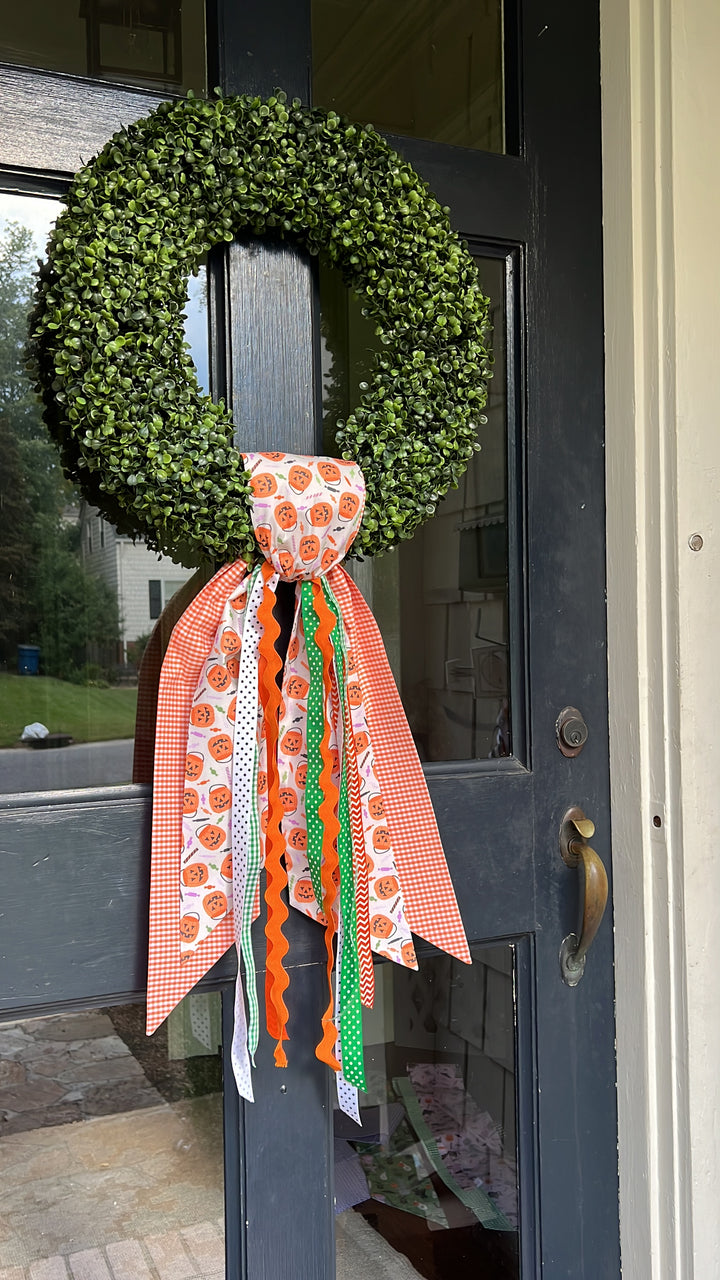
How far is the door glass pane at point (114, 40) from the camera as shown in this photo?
1.00 metres

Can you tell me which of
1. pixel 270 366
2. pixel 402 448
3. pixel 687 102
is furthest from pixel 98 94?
pixel 687 102

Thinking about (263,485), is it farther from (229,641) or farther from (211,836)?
(211,836)

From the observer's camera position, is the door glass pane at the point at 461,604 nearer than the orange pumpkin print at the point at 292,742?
No

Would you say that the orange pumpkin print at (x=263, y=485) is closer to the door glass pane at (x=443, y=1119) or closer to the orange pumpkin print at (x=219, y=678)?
the orange pumpkin print at (x=219, y=678)

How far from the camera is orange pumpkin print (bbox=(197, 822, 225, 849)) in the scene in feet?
3.35

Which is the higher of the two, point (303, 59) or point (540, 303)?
point (303, 59)

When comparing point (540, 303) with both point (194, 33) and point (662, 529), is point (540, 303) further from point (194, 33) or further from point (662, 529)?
point (194, 33)

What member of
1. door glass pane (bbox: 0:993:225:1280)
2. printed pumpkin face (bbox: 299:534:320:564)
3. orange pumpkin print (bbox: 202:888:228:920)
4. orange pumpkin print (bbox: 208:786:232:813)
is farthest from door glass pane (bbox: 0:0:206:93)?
door glass pane (bbox: 0:993:225:1280)

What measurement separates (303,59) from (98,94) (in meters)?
0.23

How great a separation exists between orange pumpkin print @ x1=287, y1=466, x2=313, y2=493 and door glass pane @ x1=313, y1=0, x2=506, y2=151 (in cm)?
43

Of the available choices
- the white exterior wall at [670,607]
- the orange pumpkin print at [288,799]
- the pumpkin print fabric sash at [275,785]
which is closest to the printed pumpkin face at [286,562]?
the pumpkin print fabric sash at [275,785]

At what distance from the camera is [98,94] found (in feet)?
3.32

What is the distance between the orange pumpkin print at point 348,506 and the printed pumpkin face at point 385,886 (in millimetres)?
384

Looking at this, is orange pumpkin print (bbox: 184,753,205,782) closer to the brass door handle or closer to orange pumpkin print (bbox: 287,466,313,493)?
orange pumpkin print (bbox: 287,466,313,493)
